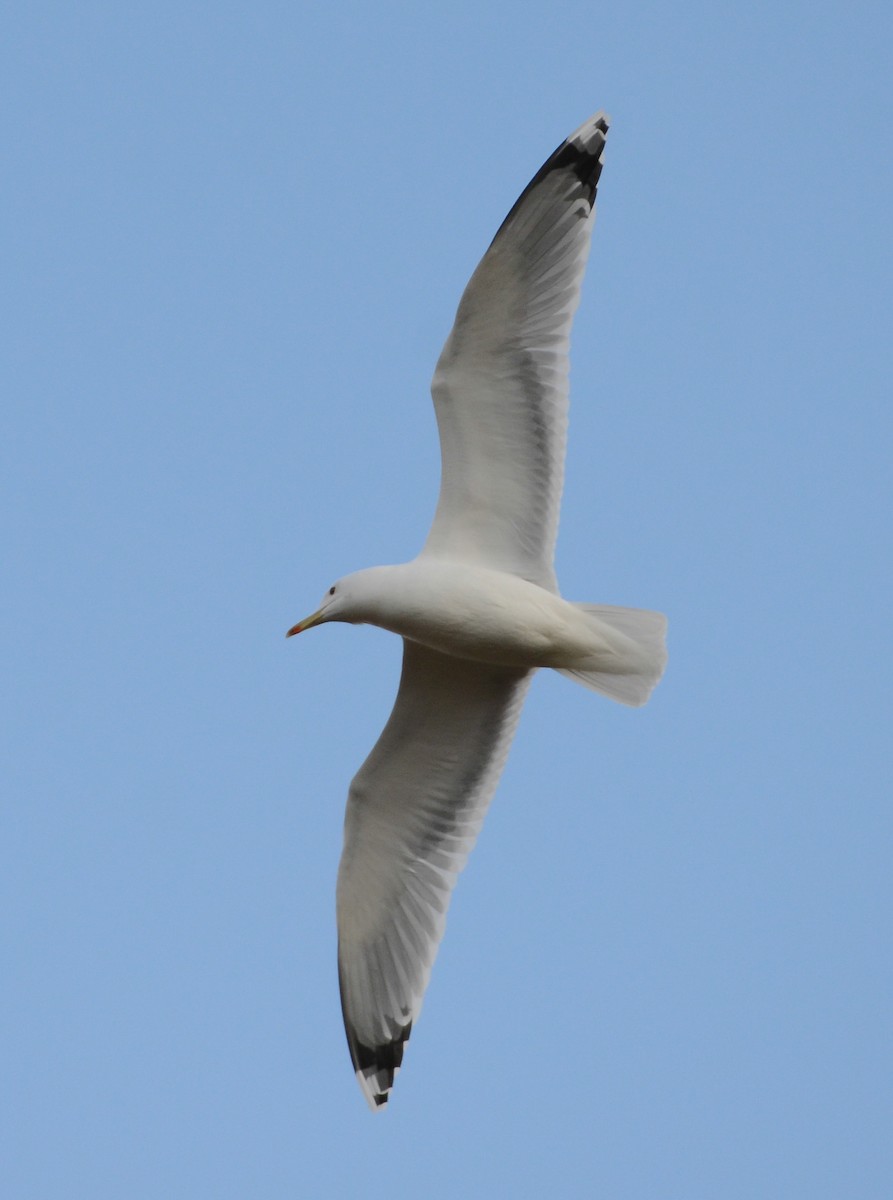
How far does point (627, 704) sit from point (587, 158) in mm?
2389

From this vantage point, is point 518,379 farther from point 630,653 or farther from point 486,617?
point 630,653

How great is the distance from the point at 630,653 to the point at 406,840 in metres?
1.48

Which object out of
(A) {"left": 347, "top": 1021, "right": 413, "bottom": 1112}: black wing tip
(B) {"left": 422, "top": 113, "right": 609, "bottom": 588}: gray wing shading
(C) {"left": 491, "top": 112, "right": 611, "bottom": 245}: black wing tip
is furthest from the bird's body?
(A) {"left": 347, "top": 1021, "right": 413, "bottom": 1112}: black wing tip

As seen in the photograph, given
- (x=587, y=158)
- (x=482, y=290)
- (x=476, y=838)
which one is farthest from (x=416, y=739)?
(x=587, y=158)

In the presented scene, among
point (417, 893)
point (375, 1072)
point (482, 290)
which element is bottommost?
point (375, 1072)

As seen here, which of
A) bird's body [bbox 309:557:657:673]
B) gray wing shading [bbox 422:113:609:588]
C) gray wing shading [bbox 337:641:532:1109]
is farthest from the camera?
gray wing shading [bbox 337:641:532:1109]

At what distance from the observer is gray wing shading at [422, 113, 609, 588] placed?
8.55 m

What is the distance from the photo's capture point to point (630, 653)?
877 centimetres

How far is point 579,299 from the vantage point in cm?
864

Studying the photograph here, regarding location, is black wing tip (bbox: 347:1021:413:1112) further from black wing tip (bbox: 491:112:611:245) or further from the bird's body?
black wing tip (bbox: 491:112:611:245)

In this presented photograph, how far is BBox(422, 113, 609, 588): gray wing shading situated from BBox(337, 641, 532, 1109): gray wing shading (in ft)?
2.33

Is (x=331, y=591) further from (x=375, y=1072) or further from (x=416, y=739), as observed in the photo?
(x=375, y=1072)

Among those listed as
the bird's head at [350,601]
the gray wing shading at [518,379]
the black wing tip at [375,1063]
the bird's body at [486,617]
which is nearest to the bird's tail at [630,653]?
the bird's body at [486,617]

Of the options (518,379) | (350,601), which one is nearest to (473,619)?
(350,601)
